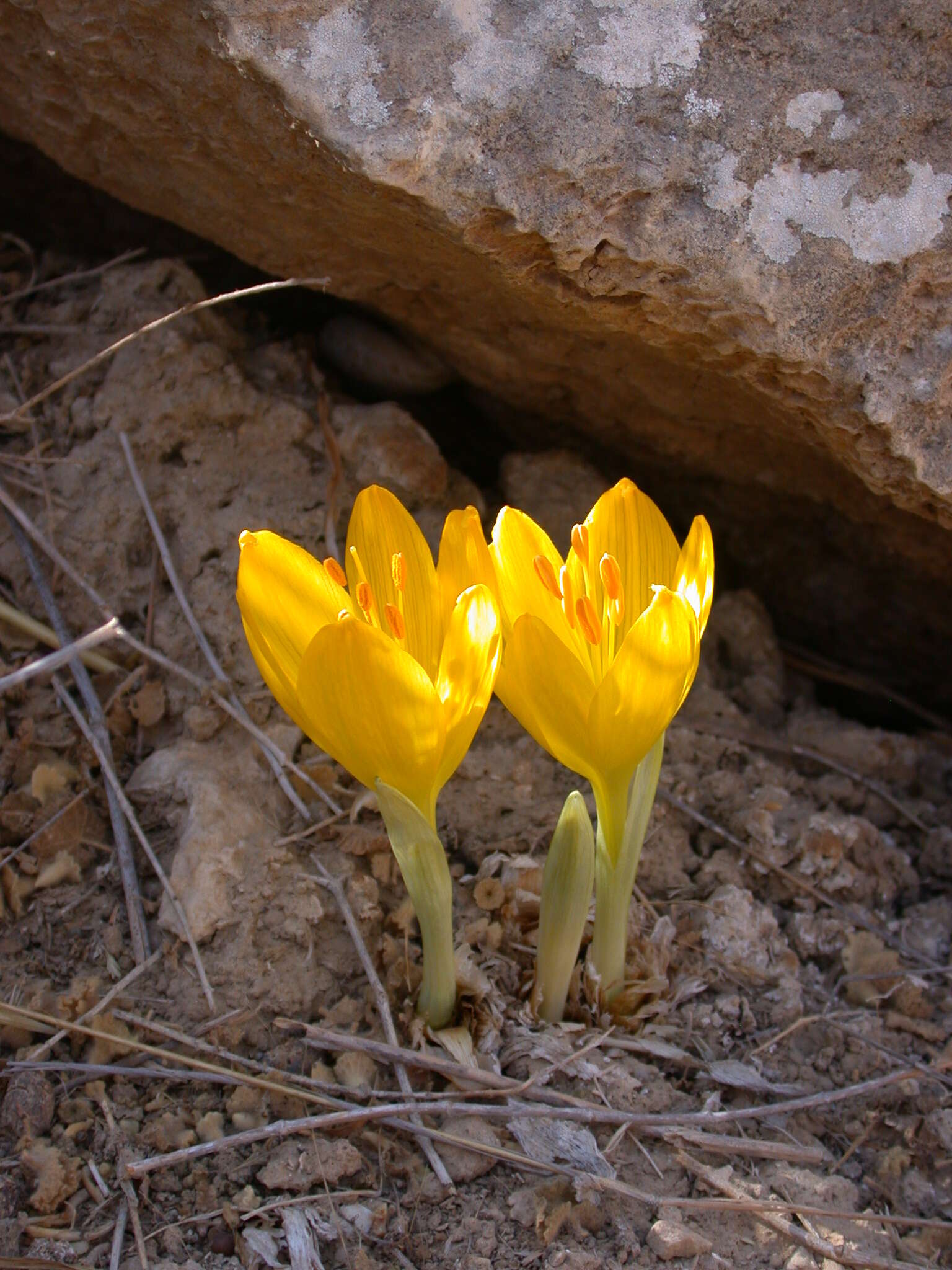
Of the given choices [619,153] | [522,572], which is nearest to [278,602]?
[522,572]

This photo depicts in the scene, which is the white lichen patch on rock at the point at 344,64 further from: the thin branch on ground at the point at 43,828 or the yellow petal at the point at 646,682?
the thin branch on ground at the point at 43,828

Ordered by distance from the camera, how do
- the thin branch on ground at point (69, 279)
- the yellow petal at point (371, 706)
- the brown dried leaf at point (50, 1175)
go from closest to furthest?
the yellow petal at point (371, 706), the brown dried leaf at point (50, 1175), the thin branch on ground at point (69, 279)

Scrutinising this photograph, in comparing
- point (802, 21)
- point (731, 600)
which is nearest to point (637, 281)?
point (802, 21)

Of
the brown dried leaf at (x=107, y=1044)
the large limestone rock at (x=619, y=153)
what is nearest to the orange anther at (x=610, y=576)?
the large limestone rock at (x=619, y=153)

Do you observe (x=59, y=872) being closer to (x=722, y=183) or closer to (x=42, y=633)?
(x=42, y=633)

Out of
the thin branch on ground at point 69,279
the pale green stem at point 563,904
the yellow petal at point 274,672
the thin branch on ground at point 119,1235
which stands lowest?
the thin branch on ground at point 119,1235

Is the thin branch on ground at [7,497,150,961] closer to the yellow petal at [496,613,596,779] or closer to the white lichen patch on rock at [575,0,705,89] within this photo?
the yellow petal at [496,613,596,779]
